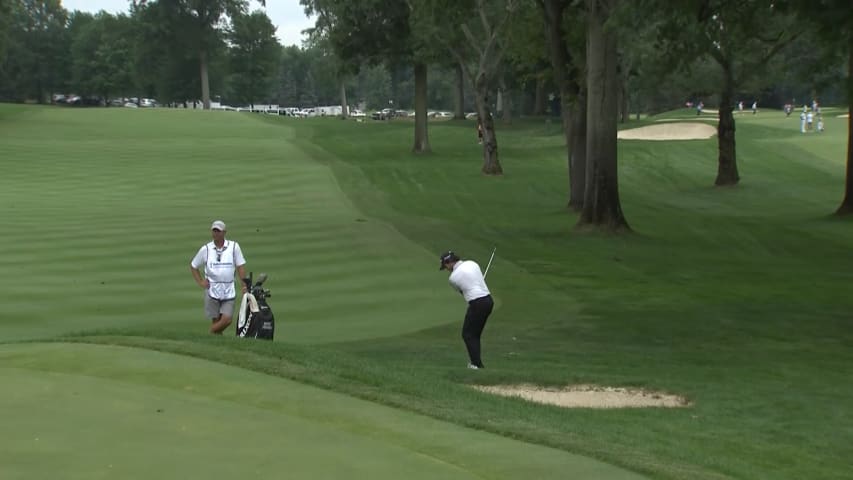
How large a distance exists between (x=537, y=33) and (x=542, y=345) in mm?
25931

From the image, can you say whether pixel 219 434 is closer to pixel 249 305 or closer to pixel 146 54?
pixel 249 305

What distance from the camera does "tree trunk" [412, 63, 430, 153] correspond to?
186 ft

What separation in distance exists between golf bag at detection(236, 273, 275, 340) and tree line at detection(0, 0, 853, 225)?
1019 cm

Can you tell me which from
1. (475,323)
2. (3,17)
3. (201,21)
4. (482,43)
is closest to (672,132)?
(482,43)

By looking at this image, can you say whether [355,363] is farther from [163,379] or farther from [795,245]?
[795,245]

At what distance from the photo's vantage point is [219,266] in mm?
14117

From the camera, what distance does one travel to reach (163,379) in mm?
9656

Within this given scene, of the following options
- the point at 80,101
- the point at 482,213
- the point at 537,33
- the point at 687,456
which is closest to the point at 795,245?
the point at 482,213

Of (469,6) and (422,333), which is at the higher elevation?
(469,6)

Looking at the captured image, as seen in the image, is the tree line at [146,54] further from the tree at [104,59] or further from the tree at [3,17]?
the tree at [3,17]

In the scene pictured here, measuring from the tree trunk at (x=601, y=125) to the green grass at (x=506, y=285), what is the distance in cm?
96

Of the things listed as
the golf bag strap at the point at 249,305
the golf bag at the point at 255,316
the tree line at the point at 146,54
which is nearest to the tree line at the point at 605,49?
the golf bag at the point at 255,316

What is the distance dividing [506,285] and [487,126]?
2678 centimetres

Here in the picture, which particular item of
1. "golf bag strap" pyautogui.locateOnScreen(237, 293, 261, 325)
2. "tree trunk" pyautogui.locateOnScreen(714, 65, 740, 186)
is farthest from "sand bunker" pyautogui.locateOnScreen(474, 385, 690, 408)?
"tree trunk" pyautogui.locateOnScreen(714, 65, 740, 186)
